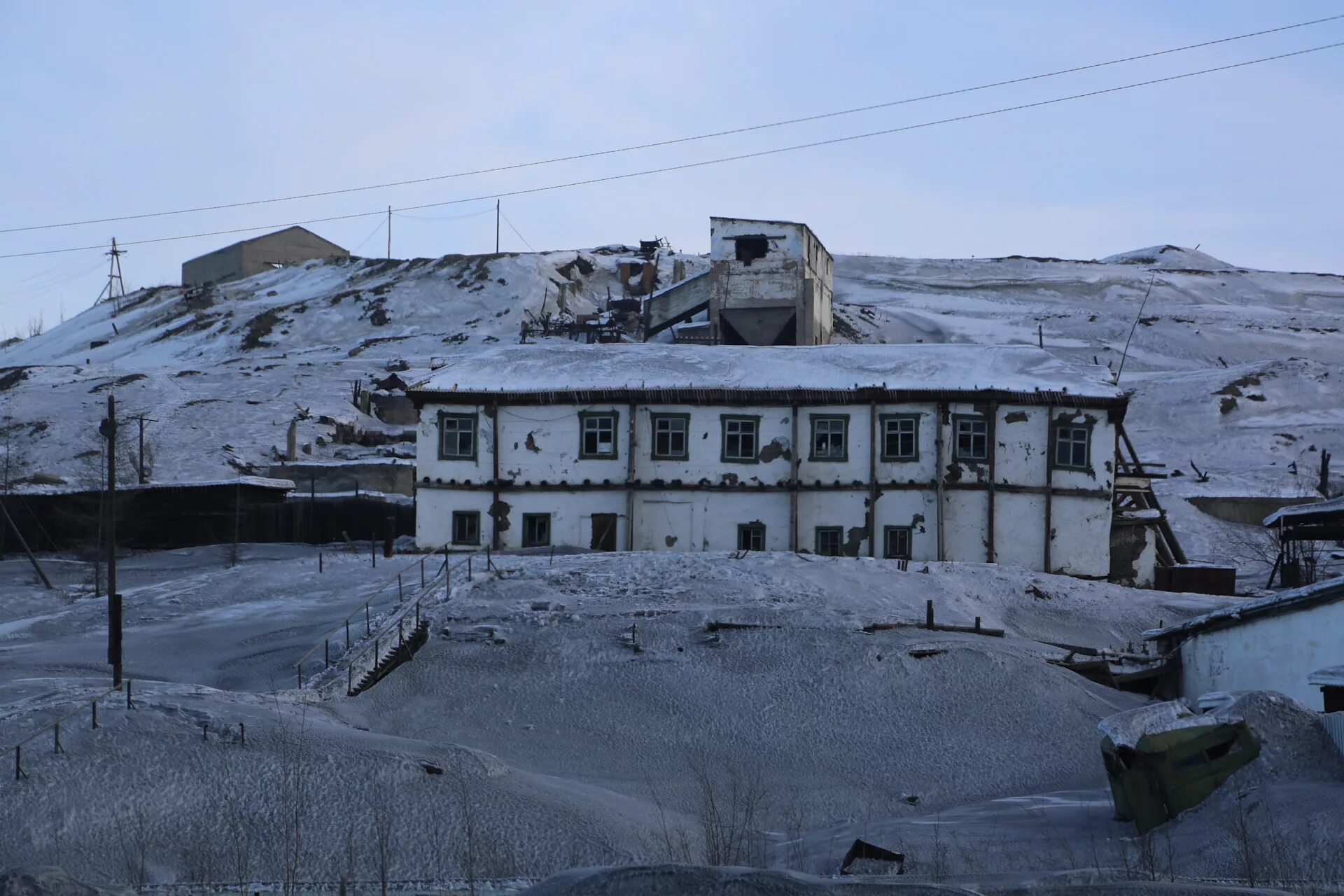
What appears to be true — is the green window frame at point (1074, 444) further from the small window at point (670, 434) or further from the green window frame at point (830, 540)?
the small window at point (670, 434)

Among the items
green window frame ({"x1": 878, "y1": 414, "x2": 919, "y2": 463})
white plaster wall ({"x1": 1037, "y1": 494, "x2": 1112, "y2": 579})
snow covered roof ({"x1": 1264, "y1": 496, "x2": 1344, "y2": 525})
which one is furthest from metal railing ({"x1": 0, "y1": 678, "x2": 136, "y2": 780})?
snow covered roof ({"x1": 1264, "y1": 496, "x2": 1344, "y2": 525})

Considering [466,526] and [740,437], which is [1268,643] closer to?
[740,437]

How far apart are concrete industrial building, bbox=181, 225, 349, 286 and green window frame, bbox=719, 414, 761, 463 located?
72.4 m

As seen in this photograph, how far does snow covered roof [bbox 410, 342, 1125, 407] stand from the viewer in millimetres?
38062

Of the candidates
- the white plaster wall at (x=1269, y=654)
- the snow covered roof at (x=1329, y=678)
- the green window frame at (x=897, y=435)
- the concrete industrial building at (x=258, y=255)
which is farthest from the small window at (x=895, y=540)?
the concrete industrial building at (x=258, y=255)

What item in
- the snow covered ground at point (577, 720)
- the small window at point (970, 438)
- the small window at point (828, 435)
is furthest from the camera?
the small window at point (828, 435)

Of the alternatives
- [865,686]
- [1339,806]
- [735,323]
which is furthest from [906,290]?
[1339,806]

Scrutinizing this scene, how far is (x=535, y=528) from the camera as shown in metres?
38.4

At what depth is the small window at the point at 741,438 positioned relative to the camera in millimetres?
38250

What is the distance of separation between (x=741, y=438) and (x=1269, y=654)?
17053mm

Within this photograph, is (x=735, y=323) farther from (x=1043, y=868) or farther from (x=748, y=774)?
(x=1043, y=868)

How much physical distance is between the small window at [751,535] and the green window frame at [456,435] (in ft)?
25.1

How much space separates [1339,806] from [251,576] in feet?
80.9

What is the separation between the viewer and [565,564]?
31.9 meters
